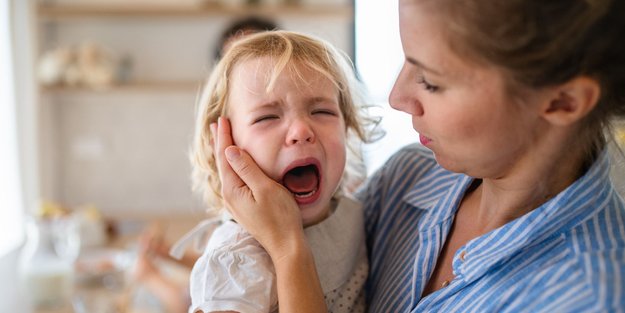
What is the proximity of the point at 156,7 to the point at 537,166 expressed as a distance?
135 inches

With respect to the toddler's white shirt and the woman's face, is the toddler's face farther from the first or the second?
the woman's face

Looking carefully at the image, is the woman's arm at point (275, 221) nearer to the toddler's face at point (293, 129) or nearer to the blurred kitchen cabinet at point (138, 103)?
the toddler's face at point (293, 129)

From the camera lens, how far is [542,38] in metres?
0.70

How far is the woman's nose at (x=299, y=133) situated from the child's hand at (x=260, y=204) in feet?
0.25

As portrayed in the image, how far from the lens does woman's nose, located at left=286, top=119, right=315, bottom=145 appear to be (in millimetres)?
984

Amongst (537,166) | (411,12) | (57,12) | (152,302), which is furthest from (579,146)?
(57,12)

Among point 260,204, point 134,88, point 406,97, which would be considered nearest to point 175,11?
point 134,88

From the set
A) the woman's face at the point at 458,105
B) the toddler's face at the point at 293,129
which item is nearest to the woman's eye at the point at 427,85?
the woman's face at the point at 458,105

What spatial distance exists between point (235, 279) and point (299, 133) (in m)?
0.26

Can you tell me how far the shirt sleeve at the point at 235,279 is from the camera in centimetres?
91

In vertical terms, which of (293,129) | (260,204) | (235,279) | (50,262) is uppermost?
(293,129)

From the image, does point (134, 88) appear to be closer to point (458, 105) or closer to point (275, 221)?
point (275, 221)

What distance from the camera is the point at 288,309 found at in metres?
0.85

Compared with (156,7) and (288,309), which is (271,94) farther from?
(156,7)
